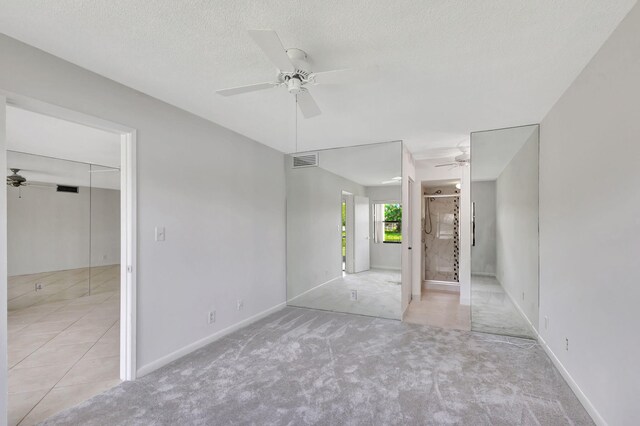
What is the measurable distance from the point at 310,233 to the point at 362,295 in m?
1.22

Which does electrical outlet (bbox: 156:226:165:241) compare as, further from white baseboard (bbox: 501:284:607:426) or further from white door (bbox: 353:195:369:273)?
white baseboard (bbox: 501:284:607:426)

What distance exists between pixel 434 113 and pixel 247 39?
1.98 m

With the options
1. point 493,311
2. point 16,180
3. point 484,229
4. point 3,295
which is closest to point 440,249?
point 484,229

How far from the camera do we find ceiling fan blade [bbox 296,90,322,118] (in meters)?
2.03

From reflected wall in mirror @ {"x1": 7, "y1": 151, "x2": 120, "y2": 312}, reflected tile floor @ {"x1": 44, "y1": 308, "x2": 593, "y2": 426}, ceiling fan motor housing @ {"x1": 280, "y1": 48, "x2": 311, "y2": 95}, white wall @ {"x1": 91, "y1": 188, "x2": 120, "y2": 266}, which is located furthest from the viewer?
white wall @ {"x1": 91, "y1": 188, "x2": 120, "y2": 266}

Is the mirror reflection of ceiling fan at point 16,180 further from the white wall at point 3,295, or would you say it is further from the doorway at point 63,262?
the white wall at point 3,295

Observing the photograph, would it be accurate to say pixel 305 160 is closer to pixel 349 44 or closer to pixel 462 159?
pixel 462 159

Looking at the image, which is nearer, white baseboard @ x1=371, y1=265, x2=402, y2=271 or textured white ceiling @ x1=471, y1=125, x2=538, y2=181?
textured white ceiling @ x1=471, y1=125, x2=538, y2=181

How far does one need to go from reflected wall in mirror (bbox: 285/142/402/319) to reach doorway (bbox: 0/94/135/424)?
2.32 m

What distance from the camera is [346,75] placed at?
1.76 m

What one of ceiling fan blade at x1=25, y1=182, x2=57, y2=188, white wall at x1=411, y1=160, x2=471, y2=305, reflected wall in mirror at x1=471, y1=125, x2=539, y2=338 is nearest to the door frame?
reflected wall in mirror at x1=471, y1=125, x2=539, y2=338

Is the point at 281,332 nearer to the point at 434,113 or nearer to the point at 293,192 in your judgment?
the point at 293,192

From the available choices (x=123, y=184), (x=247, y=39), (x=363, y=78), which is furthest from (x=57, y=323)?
(x=363, y=78)

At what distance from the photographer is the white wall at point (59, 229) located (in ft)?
16.7
